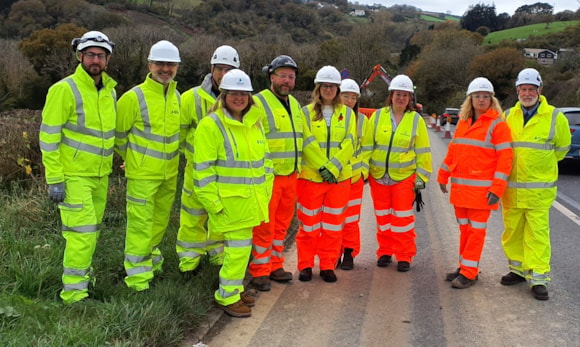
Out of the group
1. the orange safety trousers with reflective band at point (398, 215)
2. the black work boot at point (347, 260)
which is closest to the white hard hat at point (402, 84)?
the orange safety trousers with reflective band at point (398, 215)

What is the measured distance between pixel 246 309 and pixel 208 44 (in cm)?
3550

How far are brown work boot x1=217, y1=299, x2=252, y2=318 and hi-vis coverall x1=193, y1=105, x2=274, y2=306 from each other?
0.04m

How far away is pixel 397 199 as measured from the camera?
550 centimetres

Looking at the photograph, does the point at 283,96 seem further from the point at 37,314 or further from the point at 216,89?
the point at 37,314

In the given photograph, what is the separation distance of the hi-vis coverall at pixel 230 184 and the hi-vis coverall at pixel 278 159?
1.88 ft

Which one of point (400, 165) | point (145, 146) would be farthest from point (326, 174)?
point (145, 146)

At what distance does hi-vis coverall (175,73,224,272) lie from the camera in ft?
15.9

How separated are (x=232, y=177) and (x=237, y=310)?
1149mm

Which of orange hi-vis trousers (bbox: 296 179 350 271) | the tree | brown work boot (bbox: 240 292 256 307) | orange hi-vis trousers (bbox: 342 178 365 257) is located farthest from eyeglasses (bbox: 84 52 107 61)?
the tree

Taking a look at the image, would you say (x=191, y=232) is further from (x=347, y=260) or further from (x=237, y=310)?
(x=347, y=260)

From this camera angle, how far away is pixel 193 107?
15.9 ft

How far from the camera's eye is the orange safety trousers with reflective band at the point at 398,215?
549 cm

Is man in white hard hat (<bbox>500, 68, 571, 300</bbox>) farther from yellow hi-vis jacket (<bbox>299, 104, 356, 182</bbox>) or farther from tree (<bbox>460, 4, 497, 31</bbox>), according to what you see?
tree (<bbox>460, 4, 497, 31</bbox>)

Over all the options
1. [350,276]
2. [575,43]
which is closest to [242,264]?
[350,276]
